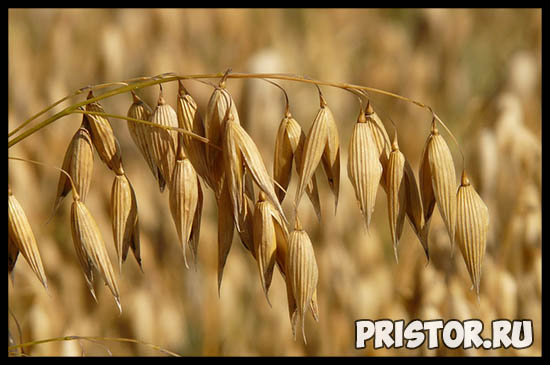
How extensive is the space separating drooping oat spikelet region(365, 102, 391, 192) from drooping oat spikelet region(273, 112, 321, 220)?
59 millimetres

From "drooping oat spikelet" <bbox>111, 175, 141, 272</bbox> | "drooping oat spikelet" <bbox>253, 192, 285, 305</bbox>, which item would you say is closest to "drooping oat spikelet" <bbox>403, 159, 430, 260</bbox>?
"drooping oat spikelet" <bbox>253, 192, 285, 305</bbox>

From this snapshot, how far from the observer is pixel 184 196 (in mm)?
515

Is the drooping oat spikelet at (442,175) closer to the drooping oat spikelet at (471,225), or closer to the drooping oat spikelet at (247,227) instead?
the drooping oat spikelet at (471,225)

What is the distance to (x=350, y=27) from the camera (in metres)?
1.51

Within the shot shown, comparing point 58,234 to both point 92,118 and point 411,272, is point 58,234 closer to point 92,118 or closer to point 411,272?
point 411,272

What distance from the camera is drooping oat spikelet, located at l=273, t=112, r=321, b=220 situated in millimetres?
544

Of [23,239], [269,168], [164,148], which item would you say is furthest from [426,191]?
[269,168]

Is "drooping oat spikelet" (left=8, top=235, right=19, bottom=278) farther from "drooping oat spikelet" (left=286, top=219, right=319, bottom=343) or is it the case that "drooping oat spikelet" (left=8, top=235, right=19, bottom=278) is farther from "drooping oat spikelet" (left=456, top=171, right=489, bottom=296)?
"drooping oat spikelet" (left=456, top=171, right=489, bottom=296)

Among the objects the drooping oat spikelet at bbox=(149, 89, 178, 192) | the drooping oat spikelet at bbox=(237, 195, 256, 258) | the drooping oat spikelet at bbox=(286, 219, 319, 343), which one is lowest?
the drooping oat spikelet at bbox=(286, 219, 319, 343)

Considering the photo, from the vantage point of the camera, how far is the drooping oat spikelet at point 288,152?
1.78ft

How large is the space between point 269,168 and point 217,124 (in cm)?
65

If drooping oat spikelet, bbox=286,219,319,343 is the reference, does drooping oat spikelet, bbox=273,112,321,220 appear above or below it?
above
